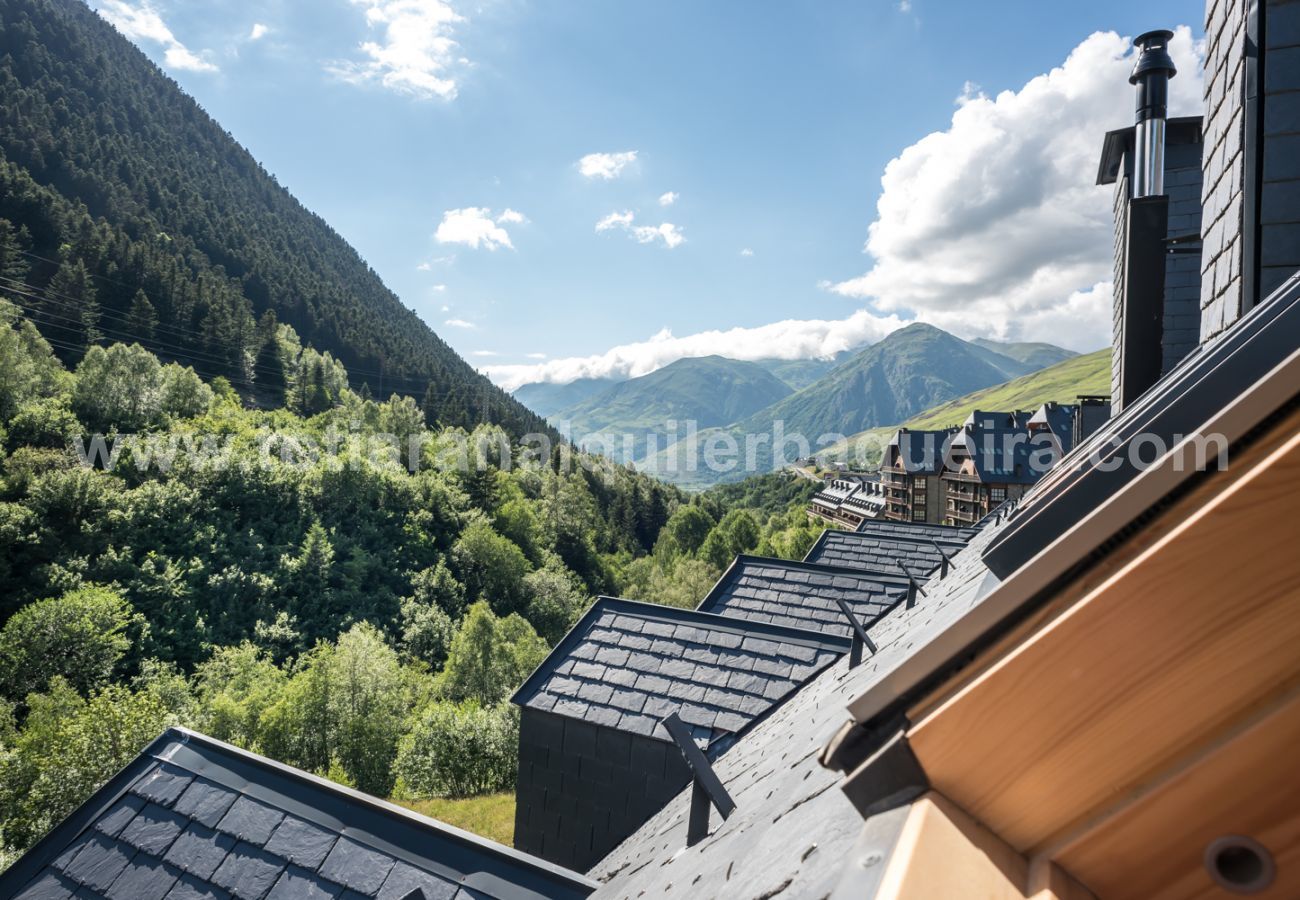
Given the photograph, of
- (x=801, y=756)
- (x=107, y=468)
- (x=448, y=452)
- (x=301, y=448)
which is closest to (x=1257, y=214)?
(x=801, y=756)

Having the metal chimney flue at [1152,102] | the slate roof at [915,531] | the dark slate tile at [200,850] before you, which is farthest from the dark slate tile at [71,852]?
the slate roof at [915,531]

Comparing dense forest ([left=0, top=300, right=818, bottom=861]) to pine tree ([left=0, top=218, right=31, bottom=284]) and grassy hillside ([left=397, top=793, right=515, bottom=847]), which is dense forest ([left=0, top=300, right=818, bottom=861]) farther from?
pine tree ([left=0, top=218, right=31, bottom=284])

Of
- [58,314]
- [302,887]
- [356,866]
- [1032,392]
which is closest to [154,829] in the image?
[302,887]

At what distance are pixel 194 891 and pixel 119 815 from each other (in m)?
0.84

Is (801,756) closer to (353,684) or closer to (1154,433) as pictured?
(1154,433)

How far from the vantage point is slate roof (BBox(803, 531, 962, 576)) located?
38.1 feet

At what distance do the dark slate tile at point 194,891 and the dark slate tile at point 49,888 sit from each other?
1.99 ft

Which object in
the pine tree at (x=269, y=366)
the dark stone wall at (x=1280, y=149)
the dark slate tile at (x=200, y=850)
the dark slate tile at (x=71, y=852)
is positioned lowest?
the dark slate tile at (x=71, y=852)

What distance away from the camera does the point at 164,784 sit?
3527 millimetres

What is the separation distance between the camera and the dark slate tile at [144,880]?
3.05m

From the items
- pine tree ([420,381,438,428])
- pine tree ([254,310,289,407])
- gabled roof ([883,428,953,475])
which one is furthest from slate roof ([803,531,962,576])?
pine tree ([420,381,438,428])

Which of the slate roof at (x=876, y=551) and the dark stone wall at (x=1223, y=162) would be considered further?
the slate roof at (x=876, y=551)

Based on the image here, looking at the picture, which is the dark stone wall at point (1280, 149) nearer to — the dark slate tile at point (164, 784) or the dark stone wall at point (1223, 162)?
the dark stone wall at point (1223, 162)

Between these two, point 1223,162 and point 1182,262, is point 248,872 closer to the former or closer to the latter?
point 1223,162
